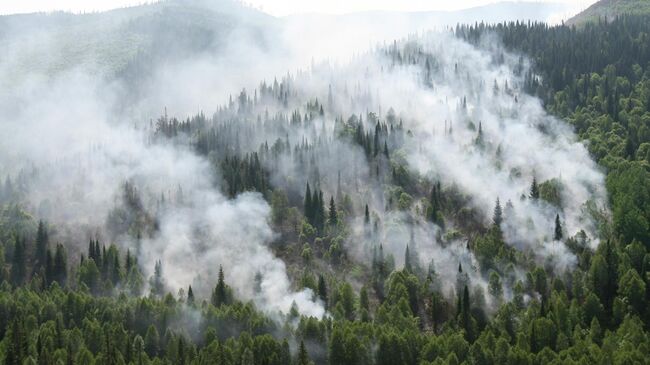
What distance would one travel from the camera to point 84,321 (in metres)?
187

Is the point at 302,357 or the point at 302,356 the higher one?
the point at 302,356

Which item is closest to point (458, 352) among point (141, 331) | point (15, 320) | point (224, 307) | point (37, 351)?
point (224, 307)

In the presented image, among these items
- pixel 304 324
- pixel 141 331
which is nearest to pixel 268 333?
pixel 304 324

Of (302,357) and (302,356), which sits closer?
(302,357)

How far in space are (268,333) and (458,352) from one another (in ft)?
150

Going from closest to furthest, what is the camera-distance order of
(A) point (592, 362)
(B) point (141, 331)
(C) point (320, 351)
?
(A) point (592, 362), (C) point (320, 351), (B) point (141, 331)

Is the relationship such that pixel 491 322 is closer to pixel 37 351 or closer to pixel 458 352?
pixel 458 352

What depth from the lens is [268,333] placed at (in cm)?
17900

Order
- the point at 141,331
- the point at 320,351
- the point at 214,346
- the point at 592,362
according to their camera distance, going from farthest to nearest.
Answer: the point at 141,331 < the point at 320,351 < the point at 214,346 < the point at 592,362

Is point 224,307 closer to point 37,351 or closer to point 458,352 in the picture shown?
point 37,351

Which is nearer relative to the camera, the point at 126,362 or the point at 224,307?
the point at 126,362

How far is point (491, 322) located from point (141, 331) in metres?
91.8

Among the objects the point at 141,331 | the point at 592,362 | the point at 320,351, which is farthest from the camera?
the point at 141,331

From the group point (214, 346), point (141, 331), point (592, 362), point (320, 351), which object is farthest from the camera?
point (141, 331)
